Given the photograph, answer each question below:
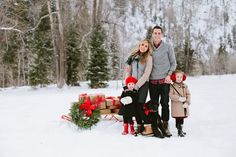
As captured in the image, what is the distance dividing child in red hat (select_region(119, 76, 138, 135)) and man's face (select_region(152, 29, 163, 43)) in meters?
0.79

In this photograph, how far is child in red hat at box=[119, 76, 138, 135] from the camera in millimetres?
6395

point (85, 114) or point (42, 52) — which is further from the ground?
point (42, 52)

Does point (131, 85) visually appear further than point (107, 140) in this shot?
Yes

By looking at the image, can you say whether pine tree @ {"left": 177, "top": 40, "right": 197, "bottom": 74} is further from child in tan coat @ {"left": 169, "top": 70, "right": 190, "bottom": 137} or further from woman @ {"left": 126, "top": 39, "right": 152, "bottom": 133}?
woman @ {"left": 126, "top": 39, "right": 152, "bottom": 133}

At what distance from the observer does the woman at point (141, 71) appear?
6.32 metres

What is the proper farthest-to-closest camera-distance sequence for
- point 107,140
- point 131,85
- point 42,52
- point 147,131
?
point 42,52 < point 131,85 < point 147,131 < point 107,140

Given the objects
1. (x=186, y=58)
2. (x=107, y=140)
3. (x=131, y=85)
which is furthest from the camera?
(x=186, y=58)

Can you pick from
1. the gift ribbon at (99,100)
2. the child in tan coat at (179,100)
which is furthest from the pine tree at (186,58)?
the child in tan coat at (179,100)

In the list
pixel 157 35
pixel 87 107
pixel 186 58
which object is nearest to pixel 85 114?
pixel 87 107

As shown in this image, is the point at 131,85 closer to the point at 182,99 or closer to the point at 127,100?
the point at 127,100

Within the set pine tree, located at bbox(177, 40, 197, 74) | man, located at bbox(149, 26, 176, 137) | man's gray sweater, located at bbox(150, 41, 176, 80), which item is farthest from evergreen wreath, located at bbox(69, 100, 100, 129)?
pine tree, located at bbox(177, 40, 197, 74)

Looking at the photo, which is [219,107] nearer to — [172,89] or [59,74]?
[172,89]

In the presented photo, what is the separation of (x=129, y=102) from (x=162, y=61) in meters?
0.93

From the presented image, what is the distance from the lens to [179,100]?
6.38 m
